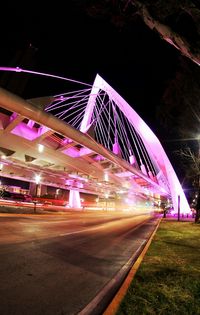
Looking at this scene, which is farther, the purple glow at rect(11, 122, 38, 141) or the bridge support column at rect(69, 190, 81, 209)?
the bridge support column at rect(69, 190, 81, 209)

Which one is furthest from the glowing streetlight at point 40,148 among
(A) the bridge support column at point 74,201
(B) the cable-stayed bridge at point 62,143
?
(A) the bridge support column at point 74,201

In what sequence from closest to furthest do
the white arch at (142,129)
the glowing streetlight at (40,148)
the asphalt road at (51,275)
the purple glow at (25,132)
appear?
the asphalt road at (51,275)
the purple glow at (25,132)
the glowing streetlight at (40,148)
the white arch at (142,129)

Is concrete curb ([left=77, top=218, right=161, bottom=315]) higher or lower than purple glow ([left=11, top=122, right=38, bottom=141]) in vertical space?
lower

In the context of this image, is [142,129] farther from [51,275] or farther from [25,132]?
[51,275]

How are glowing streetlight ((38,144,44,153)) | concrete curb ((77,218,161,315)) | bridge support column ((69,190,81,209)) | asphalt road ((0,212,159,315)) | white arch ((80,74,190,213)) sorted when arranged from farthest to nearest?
bridge support column ((69,190,81,209)), white arch ((80,74,190,213)), glowing streetlight ((38,144,44,153)), asphalt road ((0,212,159,315)), concrete curb ((77,218,161,315))

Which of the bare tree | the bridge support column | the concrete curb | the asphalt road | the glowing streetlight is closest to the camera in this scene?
the concrete curb

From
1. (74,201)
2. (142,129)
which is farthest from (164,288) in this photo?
(74,201)

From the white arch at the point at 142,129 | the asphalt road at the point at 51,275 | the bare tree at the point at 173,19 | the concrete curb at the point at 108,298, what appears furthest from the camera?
the white arch at the point at 142,129

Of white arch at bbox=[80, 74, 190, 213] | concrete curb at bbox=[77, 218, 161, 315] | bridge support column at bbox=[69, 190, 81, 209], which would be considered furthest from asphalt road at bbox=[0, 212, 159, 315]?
bridge support column at bbox=[69, 190, 81, 209]

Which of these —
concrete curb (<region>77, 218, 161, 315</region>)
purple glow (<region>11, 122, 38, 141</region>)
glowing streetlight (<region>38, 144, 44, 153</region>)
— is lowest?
concrete curb (<region>77, 218, 161, 315</region>)

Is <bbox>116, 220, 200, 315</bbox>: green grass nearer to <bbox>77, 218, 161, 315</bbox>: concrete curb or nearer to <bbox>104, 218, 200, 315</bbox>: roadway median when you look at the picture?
<bbox>104, 218, 200, 315</bbox>: roadway median

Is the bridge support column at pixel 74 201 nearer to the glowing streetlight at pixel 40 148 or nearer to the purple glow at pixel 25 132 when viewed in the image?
the glowing streetlight at pixel 40 148

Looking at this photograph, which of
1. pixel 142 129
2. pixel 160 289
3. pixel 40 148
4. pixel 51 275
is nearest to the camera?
pixel 160 289

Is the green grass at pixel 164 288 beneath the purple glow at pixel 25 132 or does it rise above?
beneath
